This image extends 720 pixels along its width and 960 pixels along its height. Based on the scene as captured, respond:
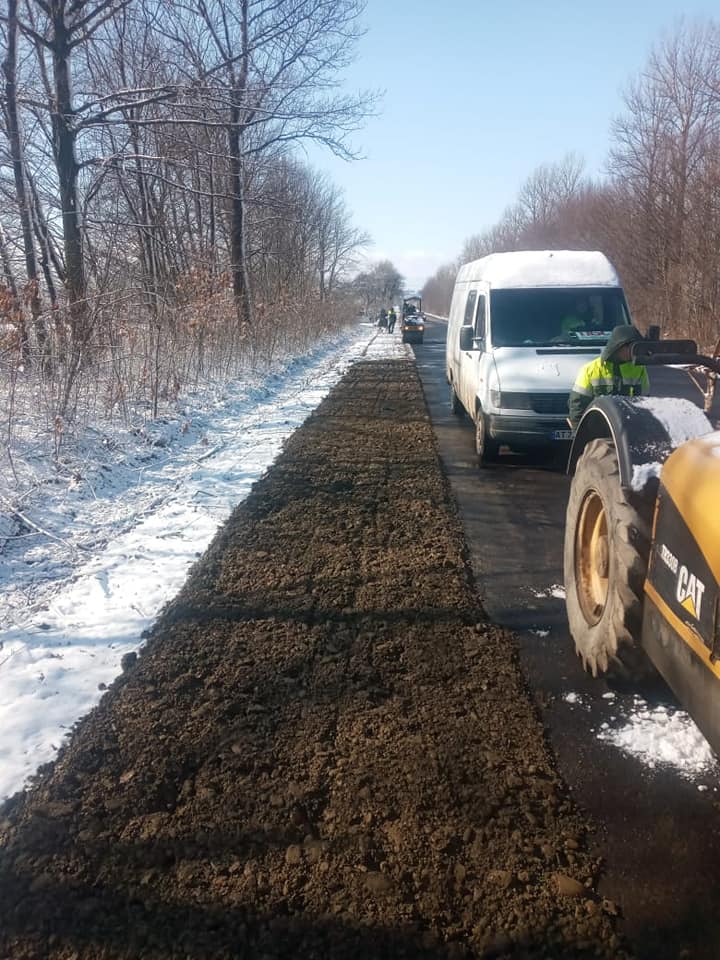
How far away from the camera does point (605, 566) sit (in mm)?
3471

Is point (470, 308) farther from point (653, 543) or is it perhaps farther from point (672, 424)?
point (653, 543)

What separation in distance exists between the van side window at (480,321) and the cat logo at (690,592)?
6682 millimetres

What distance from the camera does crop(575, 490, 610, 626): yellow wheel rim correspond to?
3.52m

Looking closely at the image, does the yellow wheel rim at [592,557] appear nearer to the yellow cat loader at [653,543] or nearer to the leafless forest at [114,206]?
the yellow cat loader at [653,543]

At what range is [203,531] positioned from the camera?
18.9ft

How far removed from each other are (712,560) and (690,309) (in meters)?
24.2

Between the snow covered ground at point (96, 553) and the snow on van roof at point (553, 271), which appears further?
the snow on van roof at point (553, 271)

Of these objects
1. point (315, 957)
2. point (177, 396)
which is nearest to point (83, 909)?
point (315, 957)

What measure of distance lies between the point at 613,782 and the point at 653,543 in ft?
3.39

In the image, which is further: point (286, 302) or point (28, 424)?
point (286, 302)

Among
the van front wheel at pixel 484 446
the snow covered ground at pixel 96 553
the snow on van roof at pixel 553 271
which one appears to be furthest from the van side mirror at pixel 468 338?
the snow covered ground at pixel 96 553

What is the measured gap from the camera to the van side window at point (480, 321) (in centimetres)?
882

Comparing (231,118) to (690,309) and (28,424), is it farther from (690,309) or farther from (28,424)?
(690,309)

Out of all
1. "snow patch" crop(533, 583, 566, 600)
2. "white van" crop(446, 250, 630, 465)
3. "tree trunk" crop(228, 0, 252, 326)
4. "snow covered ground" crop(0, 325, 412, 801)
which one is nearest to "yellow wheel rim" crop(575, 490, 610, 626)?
"snow patch" crop(533, 583, 566, 600)
